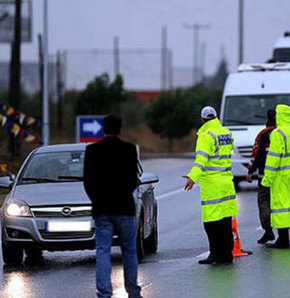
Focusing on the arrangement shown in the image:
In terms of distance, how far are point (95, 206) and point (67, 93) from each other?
69.8 metres

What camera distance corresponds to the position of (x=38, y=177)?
14.6 m

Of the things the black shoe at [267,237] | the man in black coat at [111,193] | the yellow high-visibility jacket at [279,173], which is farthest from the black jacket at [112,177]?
the black shoe at [267,237]

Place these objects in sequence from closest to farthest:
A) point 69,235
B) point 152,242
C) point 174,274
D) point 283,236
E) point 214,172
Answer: point 174,274 < point 214,172 < point 69,235 < point 283,236 < point 152,242

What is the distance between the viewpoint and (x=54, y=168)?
1472 cm

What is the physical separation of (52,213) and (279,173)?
2.91 metres

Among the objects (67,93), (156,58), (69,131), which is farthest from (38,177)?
(156,58)

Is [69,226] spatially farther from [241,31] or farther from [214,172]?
[241,31]

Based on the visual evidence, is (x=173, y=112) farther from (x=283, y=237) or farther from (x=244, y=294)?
(x=244, y=294)

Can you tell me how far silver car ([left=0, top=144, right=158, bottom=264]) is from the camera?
13.4 metres

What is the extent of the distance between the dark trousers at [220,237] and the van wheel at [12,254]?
2.20 m

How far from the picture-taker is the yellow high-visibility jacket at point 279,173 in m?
14.4

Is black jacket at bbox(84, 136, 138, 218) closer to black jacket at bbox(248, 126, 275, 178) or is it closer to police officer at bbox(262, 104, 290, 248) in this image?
police officer at bbox(262, 104, 290, 248)

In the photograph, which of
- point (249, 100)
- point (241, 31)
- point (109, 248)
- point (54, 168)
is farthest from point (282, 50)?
point (241, 31)

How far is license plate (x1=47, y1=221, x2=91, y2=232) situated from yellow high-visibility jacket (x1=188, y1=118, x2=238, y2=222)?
1.33 metres
